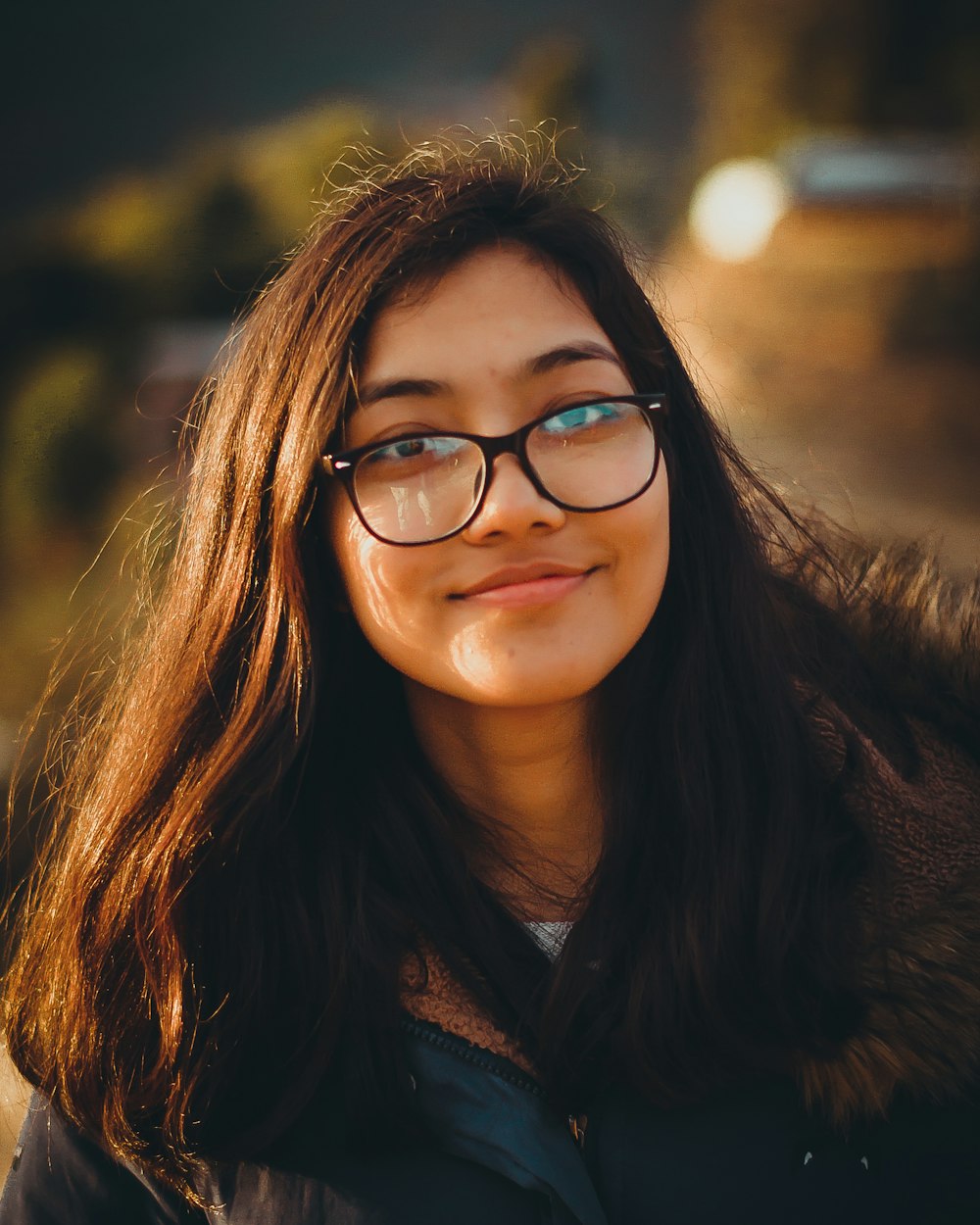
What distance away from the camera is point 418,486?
1.65 metres

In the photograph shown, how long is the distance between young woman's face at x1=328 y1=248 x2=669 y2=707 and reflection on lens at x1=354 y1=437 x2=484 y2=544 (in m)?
0.02

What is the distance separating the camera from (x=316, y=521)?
71.0 inches

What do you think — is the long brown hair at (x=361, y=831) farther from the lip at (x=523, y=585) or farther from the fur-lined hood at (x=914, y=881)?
the lip at (x=523, y=585)

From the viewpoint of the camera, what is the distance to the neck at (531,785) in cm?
189

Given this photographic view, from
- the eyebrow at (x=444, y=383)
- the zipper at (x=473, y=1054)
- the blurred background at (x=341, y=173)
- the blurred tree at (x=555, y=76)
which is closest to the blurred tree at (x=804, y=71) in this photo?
the blurred background at (x=341, y=173)

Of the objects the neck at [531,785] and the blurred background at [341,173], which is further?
the blurred background at [341,173]

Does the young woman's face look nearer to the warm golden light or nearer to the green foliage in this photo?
the green foliage

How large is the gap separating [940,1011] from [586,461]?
1003mm

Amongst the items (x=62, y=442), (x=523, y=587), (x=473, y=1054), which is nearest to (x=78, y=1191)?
(x=473, y=1054)

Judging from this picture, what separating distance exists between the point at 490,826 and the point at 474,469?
2.28 ft

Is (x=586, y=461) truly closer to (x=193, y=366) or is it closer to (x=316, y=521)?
(x=316, y=521)

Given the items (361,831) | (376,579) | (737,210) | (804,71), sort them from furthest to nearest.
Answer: (804,71) < (737,210) < (361,831) < (376,579)

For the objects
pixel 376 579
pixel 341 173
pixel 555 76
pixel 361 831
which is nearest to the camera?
pixel 376 579

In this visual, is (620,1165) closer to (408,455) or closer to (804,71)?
(408,455)
